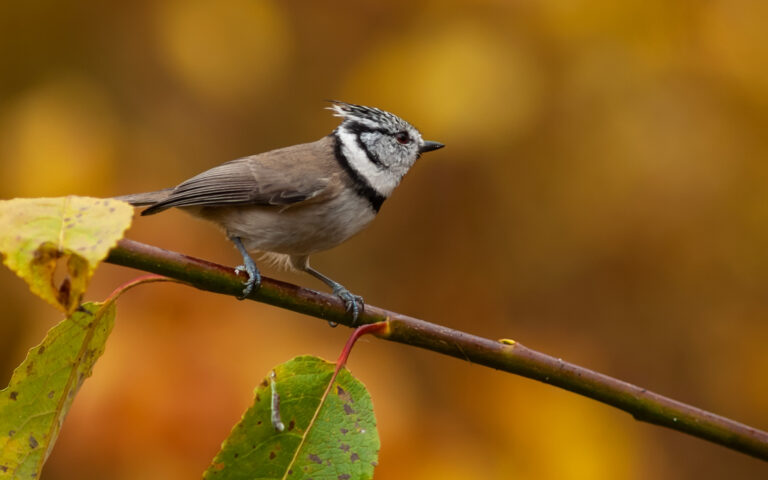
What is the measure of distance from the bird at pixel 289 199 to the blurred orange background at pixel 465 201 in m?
0.47

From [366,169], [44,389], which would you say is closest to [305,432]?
[44,389]

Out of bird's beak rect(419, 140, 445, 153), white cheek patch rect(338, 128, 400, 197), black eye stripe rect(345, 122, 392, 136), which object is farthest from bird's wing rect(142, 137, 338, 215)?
bird's beak rect(419, 140, 445, 153)

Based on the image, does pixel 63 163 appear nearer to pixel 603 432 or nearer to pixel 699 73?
pixel 603 432

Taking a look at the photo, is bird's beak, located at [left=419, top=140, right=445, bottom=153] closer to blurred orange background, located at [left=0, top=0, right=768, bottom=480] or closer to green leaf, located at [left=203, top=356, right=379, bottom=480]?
blurred orange background, located at [left=0, top=0, right=768, bottom=480]

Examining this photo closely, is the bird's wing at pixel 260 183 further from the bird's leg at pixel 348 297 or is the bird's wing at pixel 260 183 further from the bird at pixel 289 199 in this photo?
the bird's leg at pixel 348 297

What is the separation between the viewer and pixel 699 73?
10.9 feet

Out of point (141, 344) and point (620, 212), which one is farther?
point (620, 212)

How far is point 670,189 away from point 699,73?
1.58 ft

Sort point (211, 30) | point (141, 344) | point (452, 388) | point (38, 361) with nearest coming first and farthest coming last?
point (38, 361), point (141, 344), point (452, 388), point (211, 30)

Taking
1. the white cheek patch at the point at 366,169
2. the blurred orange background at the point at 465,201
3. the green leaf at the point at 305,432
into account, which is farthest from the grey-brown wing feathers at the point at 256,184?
the green leaf at the point at 305,432

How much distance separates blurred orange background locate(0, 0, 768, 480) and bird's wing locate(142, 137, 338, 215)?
1.68 feet

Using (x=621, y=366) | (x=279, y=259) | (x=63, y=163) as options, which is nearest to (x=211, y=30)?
(x=63, y=163)

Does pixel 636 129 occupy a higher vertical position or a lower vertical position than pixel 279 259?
higher

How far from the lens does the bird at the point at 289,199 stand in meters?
2.72
